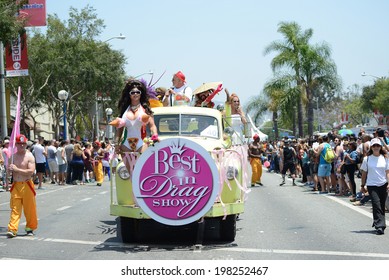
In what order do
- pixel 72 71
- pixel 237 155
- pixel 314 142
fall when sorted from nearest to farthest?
pixel 237 155 < pixel 314 142 < pixel 72 71

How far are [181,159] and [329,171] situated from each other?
41.2 ft

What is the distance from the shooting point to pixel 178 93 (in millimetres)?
13633

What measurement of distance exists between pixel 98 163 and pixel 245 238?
18886mm

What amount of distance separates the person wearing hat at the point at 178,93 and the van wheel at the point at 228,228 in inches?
113

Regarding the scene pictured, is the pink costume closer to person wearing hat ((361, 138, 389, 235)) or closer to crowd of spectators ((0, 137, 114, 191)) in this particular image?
person wearing hat ((361, 138, 389, 235))

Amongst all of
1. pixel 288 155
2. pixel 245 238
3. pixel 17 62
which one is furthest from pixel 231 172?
pixel 17 62

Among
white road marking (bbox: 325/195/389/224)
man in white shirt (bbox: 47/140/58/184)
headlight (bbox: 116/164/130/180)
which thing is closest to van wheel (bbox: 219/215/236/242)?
headlight (bbox: 116/164/130/180)

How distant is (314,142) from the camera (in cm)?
2527

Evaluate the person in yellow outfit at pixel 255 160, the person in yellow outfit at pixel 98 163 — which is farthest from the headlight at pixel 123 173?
the person in yellow outfit at pixel 98 163

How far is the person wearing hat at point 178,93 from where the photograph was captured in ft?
44.5

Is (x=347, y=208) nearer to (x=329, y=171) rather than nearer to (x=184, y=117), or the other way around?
(x=329, y=171)

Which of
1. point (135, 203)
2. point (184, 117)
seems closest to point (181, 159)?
point (135, 203)

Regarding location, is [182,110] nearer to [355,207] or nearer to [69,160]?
[355,207]

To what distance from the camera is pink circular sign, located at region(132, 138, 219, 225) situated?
34.9ft
